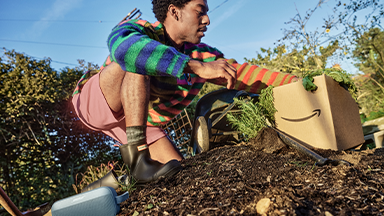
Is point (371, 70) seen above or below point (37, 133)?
below

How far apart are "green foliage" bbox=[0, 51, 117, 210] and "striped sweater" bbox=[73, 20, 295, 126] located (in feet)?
7.18

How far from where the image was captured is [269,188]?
1.04 meters

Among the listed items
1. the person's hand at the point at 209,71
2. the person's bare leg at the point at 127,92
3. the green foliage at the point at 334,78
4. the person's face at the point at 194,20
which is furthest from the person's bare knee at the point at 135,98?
the green foliage at the point at 334,78

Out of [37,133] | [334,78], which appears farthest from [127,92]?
[37,133]

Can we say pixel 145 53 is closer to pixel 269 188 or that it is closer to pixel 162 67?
pixel 162 67

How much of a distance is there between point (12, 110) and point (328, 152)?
4.10 meters

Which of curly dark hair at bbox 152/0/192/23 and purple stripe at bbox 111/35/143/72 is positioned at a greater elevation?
curly dark hair at bbox 152/0/192/23

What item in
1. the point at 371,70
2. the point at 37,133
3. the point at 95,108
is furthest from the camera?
the point at 371,70

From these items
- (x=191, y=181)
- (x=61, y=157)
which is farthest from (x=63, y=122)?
(x=191, y=181)

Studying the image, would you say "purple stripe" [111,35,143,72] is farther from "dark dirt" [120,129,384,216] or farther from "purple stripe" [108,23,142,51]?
"dark dirt" [120,129,384,216]

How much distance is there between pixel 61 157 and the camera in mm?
4117

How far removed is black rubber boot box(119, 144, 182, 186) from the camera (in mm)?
1375

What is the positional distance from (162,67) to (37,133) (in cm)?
348

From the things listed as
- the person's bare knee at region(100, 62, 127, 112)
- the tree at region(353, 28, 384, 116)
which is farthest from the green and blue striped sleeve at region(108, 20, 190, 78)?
the tree at region(353, 28, 384, 116)
